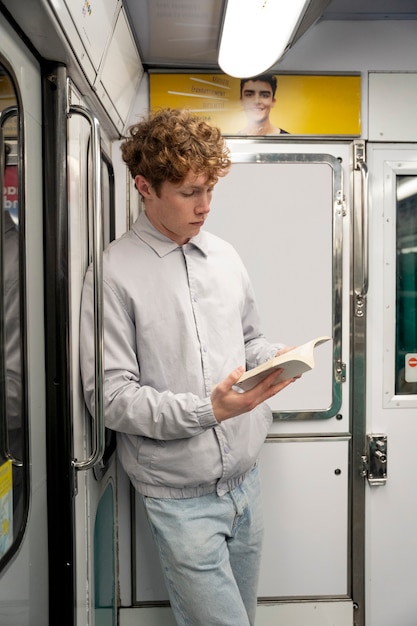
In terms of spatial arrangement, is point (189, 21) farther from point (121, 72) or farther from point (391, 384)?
point (391, 384)

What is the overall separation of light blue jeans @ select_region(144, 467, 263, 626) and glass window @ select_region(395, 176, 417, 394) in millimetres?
1165

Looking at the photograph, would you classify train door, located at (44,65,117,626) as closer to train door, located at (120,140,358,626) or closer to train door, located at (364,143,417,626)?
train door, located at (120,140,358,626)

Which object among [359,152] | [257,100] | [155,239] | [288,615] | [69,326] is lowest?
[288,615]

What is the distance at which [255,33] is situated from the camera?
6.96 feet

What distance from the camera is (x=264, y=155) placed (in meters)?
2.53

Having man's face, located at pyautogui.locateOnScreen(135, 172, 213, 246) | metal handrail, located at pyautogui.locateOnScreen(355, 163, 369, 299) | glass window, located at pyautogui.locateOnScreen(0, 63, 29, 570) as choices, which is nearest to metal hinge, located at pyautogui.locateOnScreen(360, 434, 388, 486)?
metal handrail, located at pyautogui.locateOnScreen(355, 163, 369, 299)

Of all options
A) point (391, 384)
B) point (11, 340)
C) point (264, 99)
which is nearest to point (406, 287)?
point (391, 384)

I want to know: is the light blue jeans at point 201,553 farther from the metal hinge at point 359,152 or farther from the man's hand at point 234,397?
the metal hinge at point 359,152

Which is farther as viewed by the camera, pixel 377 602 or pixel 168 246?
pixel 377 602

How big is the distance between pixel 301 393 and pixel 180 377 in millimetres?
926

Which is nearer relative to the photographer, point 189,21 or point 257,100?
point 189,21

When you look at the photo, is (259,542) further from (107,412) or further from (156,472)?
(107,412)

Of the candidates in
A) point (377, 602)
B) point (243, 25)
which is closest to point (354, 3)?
point (243, 25)

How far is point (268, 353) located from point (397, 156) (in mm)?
1254
